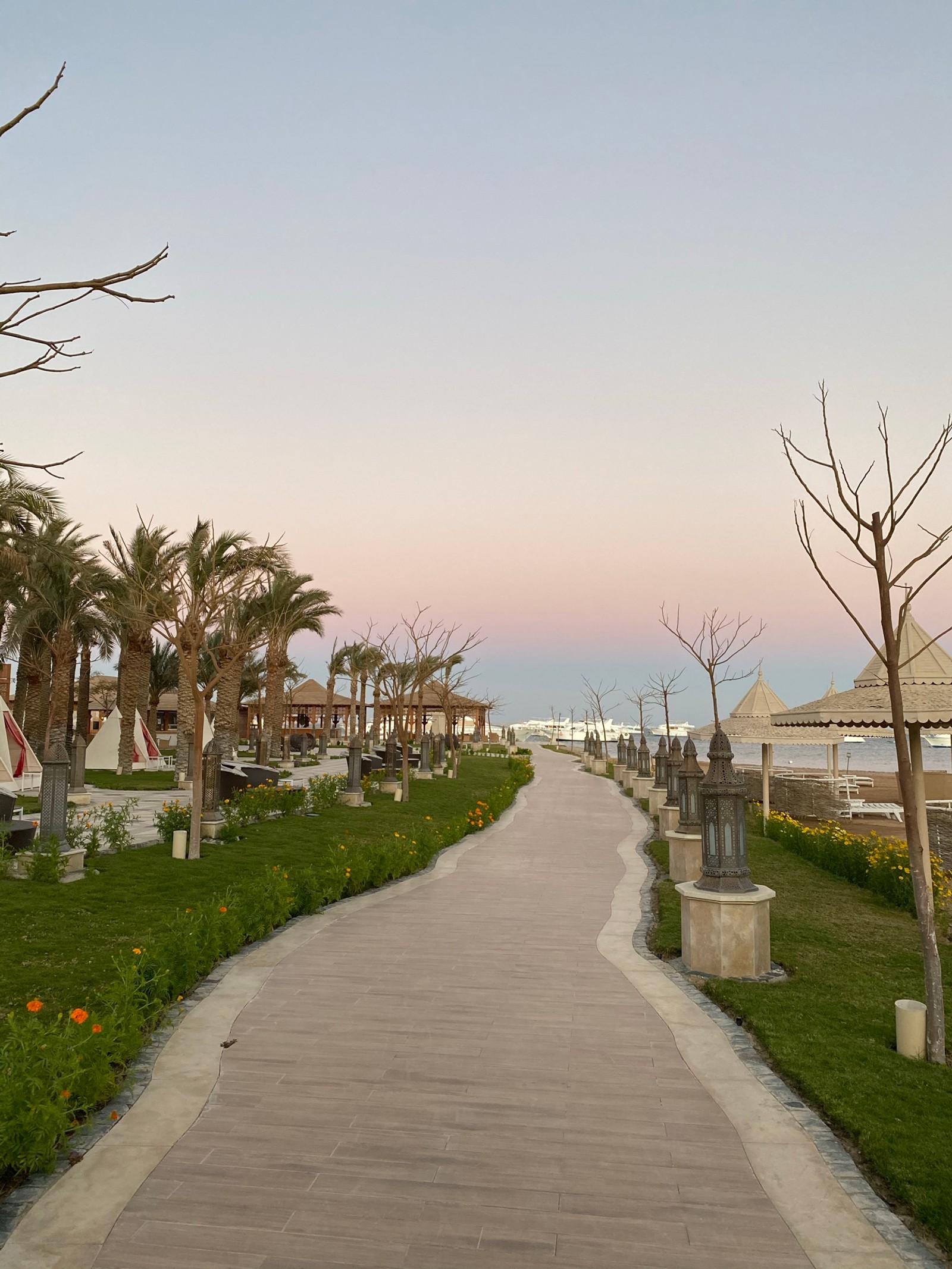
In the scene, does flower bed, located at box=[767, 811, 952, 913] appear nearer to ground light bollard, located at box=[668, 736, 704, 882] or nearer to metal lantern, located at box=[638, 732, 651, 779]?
ground light bollard, located at box=[668, 736, 704, 882]

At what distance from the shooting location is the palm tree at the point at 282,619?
33.6 m

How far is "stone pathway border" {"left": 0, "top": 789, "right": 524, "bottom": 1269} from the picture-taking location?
3482 mm

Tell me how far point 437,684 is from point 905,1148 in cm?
5205

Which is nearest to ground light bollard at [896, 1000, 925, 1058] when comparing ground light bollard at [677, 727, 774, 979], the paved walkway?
the paved walkway

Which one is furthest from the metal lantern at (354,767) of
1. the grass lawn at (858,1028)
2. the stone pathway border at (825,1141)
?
the stone pathway border at (825,1141)

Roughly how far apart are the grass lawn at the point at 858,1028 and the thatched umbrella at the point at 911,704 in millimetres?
1326

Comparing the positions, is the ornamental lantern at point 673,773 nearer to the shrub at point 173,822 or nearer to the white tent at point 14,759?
the shrub at point 173,822

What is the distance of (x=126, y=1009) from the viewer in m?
5.14

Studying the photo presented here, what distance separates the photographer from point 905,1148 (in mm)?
4336

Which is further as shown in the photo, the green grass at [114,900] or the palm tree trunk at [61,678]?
the palm tree trunk at [61,678]

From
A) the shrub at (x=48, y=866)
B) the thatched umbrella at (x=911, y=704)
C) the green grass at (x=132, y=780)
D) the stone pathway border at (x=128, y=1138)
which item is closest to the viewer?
the stone pathway border at (x=128, y=1138)

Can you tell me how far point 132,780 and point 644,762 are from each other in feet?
55.8

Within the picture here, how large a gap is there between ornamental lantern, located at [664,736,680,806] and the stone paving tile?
9.15 meters

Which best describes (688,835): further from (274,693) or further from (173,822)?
(274,693)
